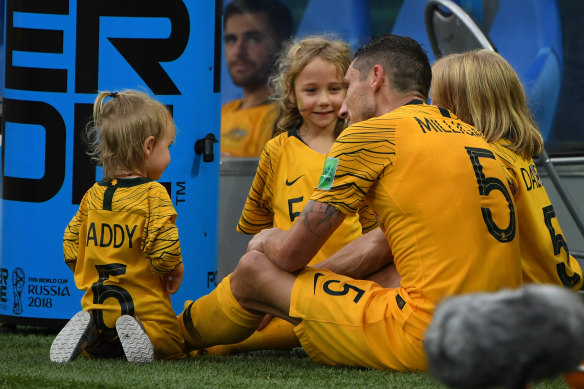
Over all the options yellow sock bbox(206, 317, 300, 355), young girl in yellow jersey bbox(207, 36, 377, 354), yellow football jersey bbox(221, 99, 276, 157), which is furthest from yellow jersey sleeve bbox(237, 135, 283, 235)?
yellow football jersey bbox(221, 99, 276, 157)

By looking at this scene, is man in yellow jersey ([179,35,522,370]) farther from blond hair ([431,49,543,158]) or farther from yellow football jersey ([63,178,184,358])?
yellow football jersey ([63,178,184,358])

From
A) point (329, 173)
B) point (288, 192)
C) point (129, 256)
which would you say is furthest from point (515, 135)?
point (129, 256)

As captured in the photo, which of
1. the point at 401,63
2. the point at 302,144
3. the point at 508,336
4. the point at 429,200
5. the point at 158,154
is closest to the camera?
the point at 508,336

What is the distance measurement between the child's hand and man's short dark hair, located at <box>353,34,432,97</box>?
37.9 inches

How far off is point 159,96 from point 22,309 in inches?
44.5

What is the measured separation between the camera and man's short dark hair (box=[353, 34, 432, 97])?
10.4 feet

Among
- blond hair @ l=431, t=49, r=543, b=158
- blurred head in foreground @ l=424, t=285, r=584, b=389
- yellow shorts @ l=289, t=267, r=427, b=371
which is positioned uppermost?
blond hair @ l=431, t=49, r=543, b=158

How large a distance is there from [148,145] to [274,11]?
96.0 inches

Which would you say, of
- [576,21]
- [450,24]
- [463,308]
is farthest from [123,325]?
[576,21]

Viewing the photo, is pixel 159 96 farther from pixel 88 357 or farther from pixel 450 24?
pixel 450 24

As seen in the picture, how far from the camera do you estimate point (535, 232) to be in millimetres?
3248

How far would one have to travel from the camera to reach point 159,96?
13.9 ft

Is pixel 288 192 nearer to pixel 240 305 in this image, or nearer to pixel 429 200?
pixel 240 305

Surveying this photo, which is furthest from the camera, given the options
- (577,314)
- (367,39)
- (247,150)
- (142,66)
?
(247,150)
